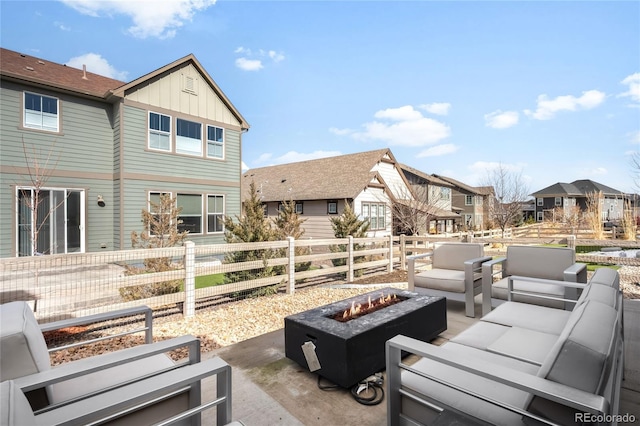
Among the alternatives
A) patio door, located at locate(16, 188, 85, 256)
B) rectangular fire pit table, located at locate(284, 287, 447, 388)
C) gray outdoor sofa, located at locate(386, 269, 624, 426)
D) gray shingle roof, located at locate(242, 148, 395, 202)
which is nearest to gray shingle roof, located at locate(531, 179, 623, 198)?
gray shingle roof, located at locate(242, 148, 395, 202)

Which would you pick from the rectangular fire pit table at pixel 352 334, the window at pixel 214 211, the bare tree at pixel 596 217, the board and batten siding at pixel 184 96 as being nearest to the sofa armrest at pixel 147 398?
the rectangular fire pit table at pixel 352 334

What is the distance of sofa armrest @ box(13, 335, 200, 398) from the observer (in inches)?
58.8

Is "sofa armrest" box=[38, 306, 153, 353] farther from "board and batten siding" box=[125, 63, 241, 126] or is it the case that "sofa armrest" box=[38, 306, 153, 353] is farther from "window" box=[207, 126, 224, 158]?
"window" box=[207, 126, 224, 158]

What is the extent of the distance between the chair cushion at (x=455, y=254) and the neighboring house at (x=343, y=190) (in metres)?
9.72

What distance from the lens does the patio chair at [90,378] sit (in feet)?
4.60

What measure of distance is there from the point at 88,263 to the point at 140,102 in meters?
7.76

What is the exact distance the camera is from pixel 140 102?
9883 millimetres

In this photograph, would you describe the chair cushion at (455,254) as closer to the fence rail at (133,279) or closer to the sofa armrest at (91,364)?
the fence rail at (133,279)

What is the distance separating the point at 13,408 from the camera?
3.38ft

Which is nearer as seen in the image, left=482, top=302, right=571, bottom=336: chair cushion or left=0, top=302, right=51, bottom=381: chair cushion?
left=0, top=302, right=51, bottom=381: chair cushion

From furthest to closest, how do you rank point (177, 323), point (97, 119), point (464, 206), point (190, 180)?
point (464, 206)
point (190, 180)
point (97, 119)
point (177, 323)

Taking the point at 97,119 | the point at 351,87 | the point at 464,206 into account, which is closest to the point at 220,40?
the point at 97,119

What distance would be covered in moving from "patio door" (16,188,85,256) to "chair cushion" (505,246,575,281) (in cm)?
1084

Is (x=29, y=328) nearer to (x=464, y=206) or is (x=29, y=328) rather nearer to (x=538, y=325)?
(x=538, y=325)
